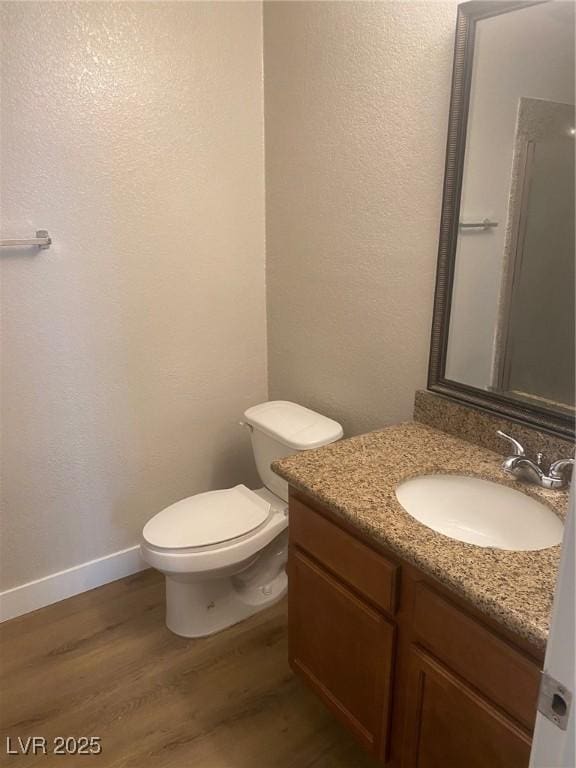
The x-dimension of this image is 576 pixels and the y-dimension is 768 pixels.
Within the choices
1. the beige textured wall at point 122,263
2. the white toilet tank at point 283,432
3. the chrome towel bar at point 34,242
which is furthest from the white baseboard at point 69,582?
the chrome towel bar at point 34,242

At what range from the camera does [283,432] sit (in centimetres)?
205

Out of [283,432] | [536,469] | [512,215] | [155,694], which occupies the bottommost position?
[155,694]

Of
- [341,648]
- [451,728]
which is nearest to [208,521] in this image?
[341,648]

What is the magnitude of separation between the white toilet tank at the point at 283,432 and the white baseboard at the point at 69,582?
694 millimetres

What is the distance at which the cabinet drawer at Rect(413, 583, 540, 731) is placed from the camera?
40.4 inches

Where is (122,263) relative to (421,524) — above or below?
above

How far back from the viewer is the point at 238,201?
234cm

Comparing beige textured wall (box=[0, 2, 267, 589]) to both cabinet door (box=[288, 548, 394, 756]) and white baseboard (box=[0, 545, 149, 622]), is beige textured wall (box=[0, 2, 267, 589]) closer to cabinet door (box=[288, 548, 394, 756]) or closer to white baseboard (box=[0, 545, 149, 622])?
white baseboard (box=[0, 545, 149, 622])

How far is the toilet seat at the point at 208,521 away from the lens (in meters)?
1.91

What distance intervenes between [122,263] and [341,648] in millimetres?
1457

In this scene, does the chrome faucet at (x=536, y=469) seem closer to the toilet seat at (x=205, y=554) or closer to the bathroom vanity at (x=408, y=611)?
the bathroom vanity at (x=408, y=611)

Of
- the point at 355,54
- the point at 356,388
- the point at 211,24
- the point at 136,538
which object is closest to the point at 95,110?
the point at 211,24

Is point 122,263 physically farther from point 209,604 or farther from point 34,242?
point 209,604

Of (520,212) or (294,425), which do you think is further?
(294,425)
